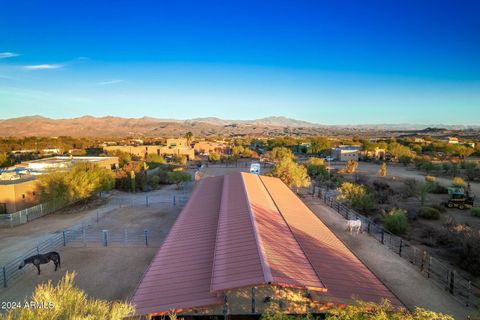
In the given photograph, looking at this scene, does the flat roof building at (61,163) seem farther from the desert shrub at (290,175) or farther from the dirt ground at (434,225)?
the dirt ground at (434,225)

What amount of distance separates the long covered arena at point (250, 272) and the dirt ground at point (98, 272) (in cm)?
209

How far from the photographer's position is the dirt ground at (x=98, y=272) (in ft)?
38.4

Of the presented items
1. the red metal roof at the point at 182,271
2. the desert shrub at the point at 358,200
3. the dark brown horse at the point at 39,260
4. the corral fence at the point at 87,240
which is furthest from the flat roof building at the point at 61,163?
the desert shrub at the point at 358,200

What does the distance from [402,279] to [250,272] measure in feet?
24.6

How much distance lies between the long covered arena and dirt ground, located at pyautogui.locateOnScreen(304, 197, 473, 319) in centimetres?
177

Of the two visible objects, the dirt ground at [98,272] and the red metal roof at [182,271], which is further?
the dirt ground at [98,272]

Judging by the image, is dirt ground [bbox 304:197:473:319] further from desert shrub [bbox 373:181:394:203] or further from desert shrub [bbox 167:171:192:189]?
desert shrub [bbox 167:171:192:189]

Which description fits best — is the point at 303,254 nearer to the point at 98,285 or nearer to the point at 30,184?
the point at 98,285

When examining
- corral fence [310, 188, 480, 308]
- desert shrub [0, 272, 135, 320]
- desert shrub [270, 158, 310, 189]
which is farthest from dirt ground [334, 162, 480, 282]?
desert shrub [0, 272, 135, 320]

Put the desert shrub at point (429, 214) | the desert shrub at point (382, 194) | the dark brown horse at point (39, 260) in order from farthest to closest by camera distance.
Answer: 1. the desert shrub at point (382, 194)
2. the desert shrub at point (429, 214)
3. the dark brown horse at point (39, 260)

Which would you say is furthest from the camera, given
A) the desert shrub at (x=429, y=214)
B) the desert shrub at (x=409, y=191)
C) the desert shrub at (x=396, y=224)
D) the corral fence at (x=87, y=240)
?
the desert shrub at (x=409, y=191)

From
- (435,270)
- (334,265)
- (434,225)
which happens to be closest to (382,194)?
(434,225)

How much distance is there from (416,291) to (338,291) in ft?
16.0

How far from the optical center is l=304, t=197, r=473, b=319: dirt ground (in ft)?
34.7
